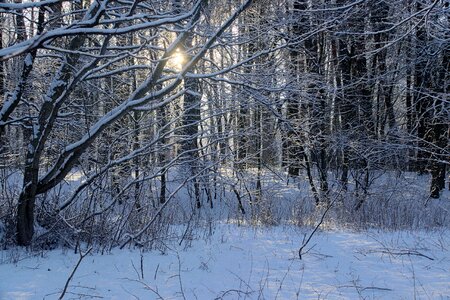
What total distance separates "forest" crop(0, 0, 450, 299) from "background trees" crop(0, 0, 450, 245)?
0.03 meters

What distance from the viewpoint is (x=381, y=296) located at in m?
3.35

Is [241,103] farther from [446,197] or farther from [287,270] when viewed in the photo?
[446,197]

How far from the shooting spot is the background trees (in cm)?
479

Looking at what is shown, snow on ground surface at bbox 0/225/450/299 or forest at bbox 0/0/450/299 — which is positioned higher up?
forest at bbox 0/0/450/299

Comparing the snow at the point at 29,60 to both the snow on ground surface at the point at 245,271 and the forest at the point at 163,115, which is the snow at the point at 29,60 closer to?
the forest at the point at 163,115

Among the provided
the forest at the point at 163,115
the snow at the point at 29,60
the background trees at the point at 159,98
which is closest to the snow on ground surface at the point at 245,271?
the forest at the point at 163,115

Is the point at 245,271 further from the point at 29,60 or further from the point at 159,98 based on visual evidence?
the point at 29,60

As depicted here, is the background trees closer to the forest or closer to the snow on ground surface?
the forest

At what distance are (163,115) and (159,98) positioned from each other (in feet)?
11.1

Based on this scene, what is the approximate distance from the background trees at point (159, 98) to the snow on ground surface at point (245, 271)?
57cm

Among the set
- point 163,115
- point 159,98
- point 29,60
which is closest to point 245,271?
point 159,98

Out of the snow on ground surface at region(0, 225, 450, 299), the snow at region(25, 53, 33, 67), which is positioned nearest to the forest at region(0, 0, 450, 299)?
the snow at region(25, 53, 33, 67)

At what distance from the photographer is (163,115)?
8703 mm

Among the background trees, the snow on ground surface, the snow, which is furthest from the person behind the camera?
the snow
